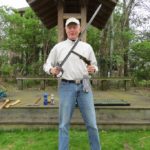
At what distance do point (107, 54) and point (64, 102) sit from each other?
11.3 m

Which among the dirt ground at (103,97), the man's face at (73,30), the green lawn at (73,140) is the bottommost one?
the green lawn at (73,140)

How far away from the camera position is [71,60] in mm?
4414

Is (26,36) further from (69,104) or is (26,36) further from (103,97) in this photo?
(69,104)

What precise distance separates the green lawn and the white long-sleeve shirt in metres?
1.45

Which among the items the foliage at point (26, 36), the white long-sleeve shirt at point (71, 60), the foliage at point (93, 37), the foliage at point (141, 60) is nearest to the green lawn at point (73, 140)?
the white long-sleeve shirt at point (71, 60)

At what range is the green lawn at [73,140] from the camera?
5.45 metres

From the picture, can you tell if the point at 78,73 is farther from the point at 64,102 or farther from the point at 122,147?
the point at 122,147

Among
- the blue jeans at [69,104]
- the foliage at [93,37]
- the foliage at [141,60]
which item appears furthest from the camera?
the foliage at [93,37]

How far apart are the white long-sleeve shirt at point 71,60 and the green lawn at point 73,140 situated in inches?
57.3

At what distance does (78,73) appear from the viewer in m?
4.41

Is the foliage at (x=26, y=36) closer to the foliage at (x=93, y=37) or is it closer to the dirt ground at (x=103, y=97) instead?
the foliage at (x=93, y=37)

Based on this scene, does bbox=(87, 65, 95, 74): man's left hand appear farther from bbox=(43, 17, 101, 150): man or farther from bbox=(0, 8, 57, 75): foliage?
bbox=(0, 8, 57, 75): foliage

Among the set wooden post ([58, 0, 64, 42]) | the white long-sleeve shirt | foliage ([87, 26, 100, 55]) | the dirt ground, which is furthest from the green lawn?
foliage ([87, 26, 100, 55])

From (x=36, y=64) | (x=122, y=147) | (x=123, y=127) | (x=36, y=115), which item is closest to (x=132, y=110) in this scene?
(x=123, y=127)
